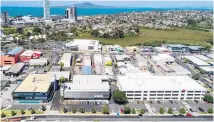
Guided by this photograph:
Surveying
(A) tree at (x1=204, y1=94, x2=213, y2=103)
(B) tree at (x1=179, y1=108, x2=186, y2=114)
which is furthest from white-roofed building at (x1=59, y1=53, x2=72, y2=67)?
(A) tree at (x1=204, y1=94, x2=213, y2=103)

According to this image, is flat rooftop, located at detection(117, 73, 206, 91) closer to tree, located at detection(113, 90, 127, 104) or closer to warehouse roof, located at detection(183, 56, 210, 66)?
tree, located at detection(113, 90, 127, 104)

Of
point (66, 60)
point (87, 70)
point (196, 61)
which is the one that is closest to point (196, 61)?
point (196, 61)

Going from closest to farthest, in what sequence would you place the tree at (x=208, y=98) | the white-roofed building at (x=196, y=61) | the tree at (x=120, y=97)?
the tree at (x=120, y=97) < the tree at (x=208, y=98) < the white-roofed building at (x=196, y=61)

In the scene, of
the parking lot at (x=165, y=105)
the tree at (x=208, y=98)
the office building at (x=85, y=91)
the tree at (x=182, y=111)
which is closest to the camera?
the tree at (x=182, y=111)

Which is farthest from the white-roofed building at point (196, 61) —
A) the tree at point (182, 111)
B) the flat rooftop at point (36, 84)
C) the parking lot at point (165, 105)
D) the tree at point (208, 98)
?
the flat rooftop at point (36, 84)

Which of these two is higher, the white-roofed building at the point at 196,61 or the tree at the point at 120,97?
the white-roofed building at the point at 196,61

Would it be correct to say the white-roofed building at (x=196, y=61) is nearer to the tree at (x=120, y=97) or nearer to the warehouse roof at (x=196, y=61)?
the warehouse roof at (x=196, y=61)
